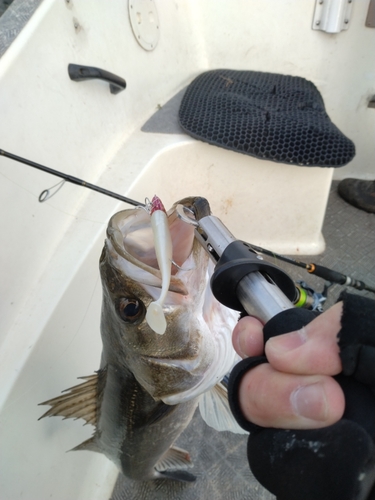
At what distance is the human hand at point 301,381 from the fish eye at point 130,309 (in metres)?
0.54

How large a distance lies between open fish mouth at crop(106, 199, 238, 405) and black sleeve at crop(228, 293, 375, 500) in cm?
55

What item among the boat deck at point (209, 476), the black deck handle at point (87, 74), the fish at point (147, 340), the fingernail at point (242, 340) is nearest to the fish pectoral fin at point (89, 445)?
the fish at point (147, 340)

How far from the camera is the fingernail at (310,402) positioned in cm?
48

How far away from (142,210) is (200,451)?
152 cm

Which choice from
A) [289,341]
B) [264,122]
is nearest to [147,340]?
[289,341]

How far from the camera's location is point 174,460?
179 cm

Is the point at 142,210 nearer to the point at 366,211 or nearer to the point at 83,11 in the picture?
the point at 83,11

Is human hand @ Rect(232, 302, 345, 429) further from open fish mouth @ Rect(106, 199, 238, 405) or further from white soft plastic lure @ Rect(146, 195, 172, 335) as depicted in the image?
open fish mouth @ Rect(106, 199, 238, 405)

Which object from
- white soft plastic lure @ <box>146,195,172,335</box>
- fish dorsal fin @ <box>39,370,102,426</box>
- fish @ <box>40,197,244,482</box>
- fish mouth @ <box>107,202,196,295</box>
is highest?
white soft plastic lure @ <box>146,195,172,335</box>

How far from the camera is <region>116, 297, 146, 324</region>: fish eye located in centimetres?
104

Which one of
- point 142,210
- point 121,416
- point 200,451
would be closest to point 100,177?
point 142,210

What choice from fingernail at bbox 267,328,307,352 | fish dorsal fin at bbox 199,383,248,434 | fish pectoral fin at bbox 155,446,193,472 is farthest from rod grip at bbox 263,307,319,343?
fish pectoral fin at bbox 155,446,193,472

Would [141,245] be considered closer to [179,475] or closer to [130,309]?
[130,309]

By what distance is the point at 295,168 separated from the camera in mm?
2273
